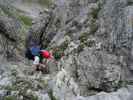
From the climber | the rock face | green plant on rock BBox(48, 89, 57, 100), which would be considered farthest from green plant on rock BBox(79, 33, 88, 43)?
green plant on rock BBox(48, 89, 57, 100)

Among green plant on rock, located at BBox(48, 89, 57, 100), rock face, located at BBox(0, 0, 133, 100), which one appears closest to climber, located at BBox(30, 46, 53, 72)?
rock face, located at BBox(0, 0, 133, 100)

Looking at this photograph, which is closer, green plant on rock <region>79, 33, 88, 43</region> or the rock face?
the rock face

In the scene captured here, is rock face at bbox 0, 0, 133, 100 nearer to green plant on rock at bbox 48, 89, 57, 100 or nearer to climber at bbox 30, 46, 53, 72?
green plant on rock at bbox 48, 89, 57, 100

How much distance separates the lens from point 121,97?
69.7 ft

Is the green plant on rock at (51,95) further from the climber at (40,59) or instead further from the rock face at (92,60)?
the climber at (40,59)

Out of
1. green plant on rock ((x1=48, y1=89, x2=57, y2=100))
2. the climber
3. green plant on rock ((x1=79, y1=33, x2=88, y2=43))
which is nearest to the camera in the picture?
green plant on rock ((x1=48, y1=89, x2=57, y2=100))

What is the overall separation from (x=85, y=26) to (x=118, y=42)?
503 centimetres

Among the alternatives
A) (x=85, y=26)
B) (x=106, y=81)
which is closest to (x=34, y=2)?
(x=85, y=26)

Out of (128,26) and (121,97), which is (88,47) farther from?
(121,97)

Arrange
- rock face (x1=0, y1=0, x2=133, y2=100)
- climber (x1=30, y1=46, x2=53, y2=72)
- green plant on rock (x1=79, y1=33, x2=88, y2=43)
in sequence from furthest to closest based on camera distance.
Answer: green plant on rock (x1=79, y1=33, x2=88, y2=43), climber (x1=30, y1=46, x2=53, y2=72), rock face (x1=0, y1=0, x2=133, y2=100)

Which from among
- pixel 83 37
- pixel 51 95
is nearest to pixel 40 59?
pixel 83 37

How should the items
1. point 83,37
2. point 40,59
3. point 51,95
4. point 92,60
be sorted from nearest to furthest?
point 51,95, point 92,60, point 40,59, point 83,37

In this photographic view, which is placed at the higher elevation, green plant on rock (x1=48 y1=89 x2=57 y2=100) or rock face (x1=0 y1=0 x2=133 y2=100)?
rock face (x1=0 y1=0 x2=133 y2=100)

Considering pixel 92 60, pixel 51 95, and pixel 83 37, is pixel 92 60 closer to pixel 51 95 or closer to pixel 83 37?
pixel 83 37
